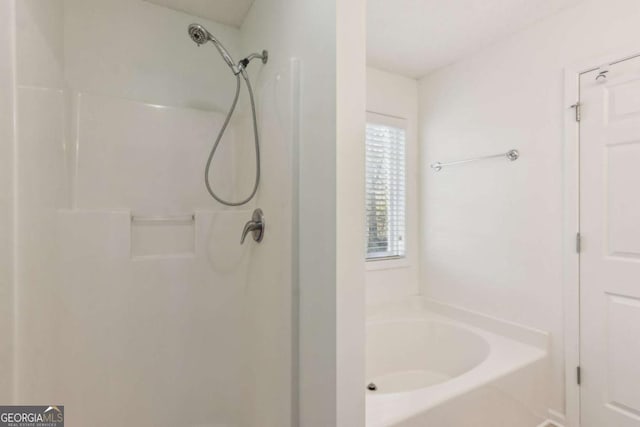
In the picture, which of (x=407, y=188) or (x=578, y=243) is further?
(x=407, y=188)

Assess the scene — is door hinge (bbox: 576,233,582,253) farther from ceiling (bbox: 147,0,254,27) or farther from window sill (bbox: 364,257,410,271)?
ceiling (bbox: 147,0,254,27)

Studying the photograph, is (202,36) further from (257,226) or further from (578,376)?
(578,376)

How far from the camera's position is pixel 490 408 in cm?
150

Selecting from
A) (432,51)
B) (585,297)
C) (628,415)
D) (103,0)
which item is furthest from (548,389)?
(103,0)

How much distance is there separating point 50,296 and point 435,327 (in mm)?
2358

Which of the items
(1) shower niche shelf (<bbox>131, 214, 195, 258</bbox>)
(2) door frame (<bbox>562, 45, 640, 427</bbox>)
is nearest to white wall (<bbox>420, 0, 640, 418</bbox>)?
(2) door frame (<bbox>562, 45, 640, 427</bbox>)

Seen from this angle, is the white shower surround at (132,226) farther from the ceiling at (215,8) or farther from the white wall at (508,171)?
the white wall at (508,171)

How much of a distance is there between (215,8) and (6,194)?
1.31 metres

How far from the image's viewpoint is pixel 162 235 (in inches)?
62.8

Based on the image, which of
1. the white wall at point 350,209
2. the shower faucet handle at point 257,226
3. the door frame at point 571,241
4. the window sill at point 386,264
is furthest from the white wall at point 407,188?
the white wall at point 350,209

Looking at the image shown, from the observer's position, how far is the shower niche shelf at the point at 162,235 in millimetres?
1540

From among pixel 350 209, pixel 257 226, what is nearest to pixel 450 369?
pixel 257 226

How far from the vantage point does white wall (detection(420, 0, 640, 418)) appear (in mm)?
1785

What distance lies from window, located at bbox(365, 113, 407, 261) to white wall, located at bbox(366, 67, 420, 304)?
6 centimetres
